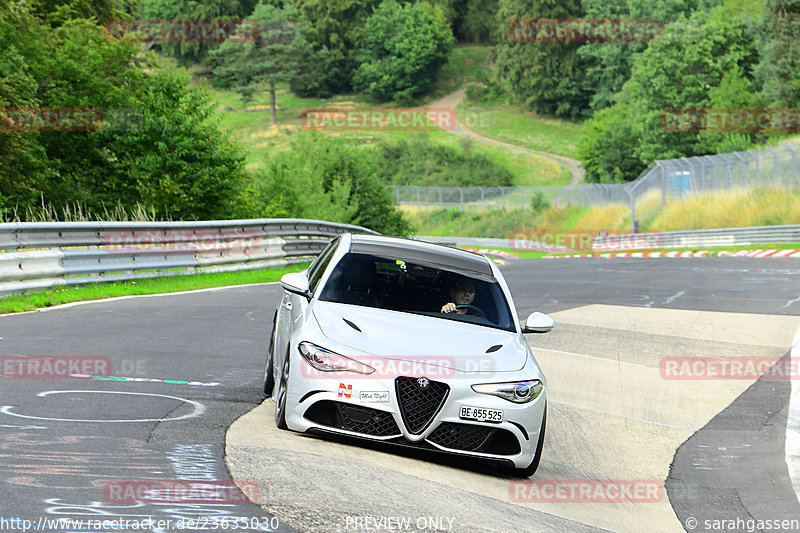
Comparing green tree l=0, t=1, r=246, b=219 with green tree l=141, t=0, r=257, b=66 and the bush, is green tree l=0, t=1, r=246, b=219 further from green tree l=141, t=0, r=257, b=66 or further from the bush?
green tree l=141, t=0, r=257, b=66

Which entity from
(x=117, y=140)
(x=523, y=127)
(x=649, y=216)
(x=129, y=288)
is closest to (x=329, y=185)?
(x=117, y=140)

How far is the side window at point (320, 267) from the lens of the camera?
28.6ft

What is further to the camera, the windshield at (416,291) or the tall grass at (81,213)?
the tall grass at (81,213)

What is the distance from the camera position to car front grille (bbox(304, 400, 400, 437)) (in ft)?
23.2

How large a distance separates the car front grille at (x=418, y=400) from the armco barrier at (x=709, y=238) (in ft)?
130

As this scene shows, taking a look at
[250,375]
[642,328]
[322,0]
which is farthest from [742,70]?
[322,0]

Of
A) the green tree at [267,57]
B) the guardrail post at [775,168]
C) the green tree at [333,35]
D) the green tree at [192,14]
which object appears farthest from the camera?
the green tree at [192,14]

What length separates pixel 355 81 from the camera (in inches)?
6329

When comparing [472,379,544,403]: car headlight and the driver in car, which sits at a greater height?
the driver in car

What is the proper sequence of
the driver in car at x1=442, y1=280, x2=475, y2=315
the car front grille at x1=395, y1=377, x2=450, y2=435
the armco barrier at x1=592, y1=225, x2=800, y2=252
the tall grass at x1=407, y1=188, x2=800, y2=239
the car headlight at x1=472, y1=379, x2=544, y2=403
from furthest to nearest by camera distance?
the tall grass at x1=407, y1=188, x2=800, y2=239 < the armco barrier at x1=592, y1=225, x2=800, y2=252 < the driver in car at x1=442, y1=280, x2=475, y2=315 < the car headlight at x1=472, y1=379, x2=544, y2=403 < the car front grille at x1=395, y1=377, x2=450, y2=435

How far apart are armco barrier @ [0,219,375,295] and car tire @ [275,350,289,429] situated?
841cm

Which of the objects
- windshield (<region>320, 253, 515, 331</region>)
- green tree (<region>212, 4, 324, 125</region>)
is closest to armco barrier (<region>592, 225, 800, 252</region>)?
windshield (<region>320, 253, 515, 331</region>)

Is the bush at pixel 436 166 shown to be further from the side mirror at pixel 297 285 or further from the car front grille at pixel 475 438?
the car front grille at pixel 475 438

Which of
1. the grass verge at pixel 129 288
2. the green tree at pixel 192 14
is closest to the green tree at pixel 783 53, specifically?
the grass verge at pixel 129 288
